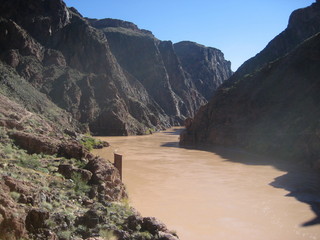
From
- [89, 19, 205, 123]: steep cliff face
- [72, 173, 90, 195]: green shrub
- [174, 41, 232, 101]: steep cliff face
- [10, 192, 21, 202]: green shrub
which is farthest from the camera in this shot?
[174, 41, 232, 101]: steep cliff face

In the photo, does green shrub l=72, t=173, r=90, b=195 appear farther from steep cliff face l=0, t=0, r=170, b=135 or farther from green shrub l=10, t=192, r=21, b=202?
steep cliff face l=0, t=0, r=170, b=135

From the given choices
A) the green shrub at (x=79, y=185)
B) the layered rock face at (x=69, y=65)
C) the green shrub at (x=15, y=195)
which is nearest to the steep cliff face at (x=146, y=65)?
the layered rock face at (x=69, y=65)

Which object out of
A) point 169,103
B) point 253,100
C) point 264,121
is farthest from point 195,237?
point 169,103

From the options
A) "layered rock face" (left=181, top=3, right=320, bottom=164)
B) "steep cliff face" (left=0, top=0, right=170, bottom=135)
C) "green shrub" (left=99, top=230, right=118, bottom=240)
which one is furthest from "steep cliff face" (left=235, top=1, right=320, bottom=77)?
"green shrub" (left=99, top=230, right=118, bottom=240)

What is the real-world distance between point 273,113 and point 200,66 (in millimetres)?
127500

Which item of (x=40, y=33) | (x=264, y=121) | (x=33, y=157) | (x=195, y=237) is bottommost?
(x=195, y=237)

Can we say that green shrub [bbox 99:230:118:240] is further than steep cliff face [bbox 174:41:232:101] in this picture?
No

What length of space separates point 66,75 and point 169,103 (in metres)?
51.6

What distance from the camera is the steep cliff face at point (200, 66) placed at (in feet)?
530

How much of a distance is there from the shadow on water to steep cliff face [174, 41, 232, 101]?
125882 mm

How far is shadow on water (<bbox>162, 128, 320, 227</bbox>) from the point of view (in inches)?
679

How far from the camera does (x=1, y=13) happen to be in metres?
64.0

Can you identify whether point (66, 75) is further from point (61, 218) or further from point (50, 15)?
point (61, 218)

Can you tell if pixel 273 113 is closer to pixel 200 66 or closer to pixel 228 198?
pixel 228 198
